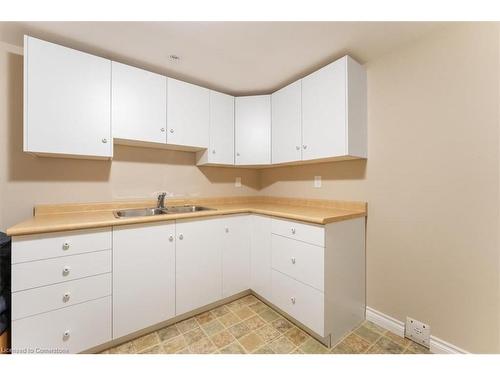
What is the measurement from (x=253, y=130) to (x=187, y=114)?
2.26ft

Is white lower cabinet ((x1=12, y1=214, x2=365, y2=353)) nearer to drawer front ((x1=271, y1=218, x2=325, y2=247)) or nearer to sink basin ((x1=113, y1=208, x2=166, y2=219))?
drawer front ((x1=271, y1=218, x2=325, y2=247))

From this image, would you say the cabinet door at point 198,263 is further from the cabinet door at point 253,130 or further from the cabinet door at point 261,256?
the cabinet door at point 253,130

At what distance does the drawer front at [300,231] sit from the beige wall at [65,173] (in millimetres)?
1017

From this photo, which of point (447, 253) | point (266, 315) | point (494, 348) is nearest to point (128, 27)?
point (266, 315)

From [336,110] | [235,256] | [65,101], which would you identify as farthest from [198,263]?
[336,110]

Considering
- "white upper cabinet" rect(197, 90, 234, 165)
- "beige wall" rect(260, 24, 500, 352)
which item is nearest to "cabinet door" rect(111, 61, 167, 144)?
"white upper cabinet" rect(197, 90, 234, 165)

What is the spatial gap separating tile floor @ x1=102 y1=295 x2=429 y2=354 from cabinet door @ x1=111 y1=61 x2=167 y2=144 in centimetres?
148

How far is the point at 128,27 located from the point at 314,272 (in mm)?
2009

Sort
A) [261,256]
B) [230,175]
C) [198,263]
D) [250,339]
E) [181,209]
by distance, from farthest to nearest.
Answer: [230,175], [181,209], [261,256], [198,263], [250,339]

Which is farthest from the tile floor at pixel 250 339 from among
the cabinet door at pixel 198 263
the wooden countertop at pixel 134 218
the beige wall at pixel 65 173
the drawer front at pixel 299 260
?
the beige wall at pixel 65 173

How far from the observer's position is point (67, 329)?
1.22m

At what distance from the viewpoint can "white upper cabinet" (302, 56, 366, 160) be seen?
1522mm

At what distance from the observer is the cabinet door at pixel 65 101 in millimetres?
1317

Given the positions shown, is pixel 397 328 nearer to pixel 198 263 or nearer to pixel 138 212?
pixel 198 263
